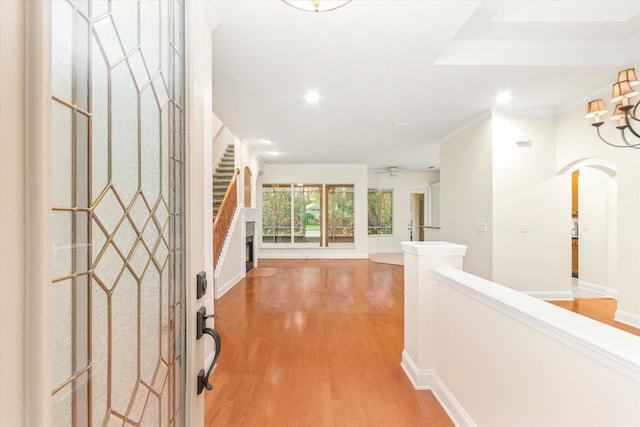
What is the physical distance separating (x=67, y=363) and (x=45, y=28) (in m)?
0.51

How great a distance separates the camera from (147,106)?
81cm

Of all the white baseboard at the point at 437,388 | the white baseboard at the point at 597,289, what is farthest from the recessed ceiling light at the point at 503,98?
the white baseboard at the point at 597,289

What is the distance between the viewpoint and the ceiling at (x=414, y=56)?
2469mm

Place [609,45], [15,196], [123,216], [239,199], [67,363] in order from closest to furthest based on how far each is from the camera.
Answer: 1. [15,196]
2. [67,363]
3. [123,216]
4. [609,45]
5. [239,199]

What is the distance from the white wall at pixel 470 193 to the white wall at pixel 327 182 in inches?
130

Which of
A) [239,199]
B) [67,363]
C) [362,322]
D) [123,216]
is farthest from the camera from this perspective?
[239,199]

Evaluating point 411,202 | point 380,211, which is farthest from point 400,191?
point 380,211

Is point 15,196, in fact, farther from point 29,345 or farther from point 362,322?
point 362,322

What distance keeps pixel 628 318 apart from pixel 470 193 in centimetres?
251

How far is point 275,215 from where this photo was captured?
374 inches

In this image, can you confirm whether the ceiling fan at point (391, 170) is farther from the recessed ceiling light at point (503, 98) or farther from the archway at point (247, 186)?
the recessed ceiling light at point (503, 98)

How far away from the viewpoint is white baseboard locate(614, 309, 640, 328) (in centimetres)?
355

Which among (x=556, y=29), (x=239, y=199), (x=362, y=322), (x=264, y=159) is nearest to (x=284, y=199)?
(x=264, y=159)

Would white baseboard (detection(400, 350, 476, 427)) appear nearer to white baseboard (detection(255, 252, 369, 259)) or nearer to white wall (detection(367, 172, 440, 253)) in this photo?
white baseboard (detection(255, 252, 369, 259))
